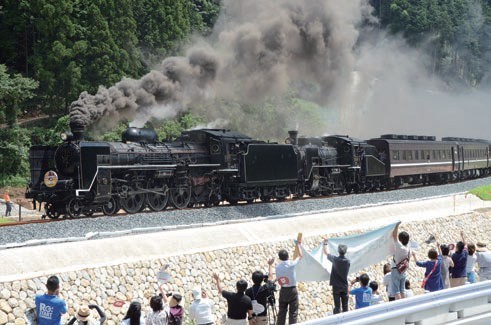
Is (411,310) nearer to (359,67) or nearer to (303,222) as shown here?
(303,222)

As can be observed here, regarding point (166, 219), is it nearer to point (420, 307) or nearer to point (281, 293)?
point (281, 293)

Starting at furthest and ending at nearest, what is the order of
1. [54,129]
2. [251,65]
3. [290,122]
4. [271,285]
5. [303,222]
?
[290,122] < [54,129] < [251,65] < [303,222] < [271,285]

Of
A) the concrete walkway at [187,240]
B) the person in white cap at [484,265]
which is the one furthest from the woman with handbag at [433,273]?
the concrete walkway at [187,240]

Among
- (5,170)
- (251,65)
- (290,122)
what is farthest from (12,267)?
(290,122)

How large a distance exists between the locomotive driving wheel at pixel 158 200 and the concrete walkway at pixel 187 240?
3593mm

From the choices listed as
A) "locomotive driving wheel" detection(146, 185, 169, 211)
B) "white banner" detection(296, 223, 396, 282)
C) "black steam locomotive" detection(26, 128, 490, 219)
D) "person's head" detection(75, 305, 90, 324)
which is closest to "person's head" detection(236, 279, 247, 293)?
"person's head" detection(75, 305, 90, 324)

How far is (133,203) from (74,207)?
7.60 ft

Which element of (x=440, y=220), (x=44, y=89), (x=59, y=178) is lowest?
(x=440, y=220)

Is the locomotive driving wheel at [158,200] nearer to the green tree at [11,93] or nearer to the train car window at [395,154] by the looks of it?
the green tree at [11,93]

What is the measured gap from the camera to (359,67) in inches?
3029

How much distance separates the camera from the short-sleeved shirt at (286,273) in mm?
10203

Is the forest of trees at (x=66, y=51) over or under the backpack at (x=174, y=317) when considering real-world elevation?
over

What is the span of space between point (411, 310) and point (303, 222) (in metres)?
11.4

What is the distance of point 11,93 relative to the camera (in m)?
34.8
